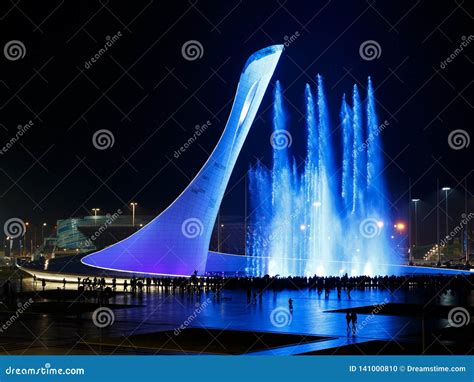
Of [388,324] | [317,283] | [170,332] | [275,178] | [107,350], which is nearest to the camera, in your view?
[107,350]

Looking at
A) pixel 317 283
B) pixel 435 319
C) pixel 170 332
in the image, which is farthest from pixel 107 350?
pixel 317 283

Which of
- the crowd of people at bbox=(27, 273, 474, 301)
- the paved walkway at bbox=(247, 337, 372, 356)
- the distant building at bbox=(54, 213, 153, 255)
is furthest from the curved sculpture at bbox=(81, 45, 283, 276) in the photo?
the distant building at bbox=(54, 213, 153, 255)

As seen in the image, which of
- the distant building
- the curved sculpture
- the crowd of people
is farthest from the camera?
the distant building

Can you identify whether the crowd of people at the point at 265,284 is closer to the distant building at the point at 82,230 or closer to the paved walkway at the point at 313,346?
the paved walkway at the point at 313,346

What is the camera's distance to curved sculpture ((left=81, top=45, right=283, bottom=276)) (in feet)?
73.0

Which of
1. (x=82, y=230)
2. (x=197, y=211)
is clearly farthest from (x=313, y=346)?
(x=82, y=230)

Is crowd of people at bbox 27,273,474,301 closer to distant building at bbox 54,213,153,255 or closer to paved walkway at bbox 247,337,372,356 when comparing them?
paved walkway at bbox 247,337,372,356

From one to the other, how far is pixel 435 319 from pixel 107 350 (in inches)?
238

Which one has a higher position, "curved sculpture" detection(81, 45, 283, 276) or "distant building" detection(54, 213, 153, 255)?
"curved sculpture" detection(81, 45, 283, 276)

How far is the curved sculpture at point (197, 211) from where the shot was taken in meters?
22.3

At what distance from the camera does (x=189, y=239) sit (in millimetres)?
22969

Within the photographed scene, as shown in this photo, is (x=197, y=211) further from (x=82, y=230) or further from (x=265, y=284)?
(x=82, y=230)

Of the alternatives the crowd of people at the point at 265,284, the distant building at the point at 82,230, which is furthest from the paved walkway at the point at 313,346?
the distant building at the point at 82,230
